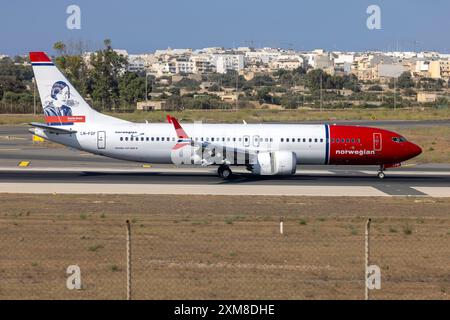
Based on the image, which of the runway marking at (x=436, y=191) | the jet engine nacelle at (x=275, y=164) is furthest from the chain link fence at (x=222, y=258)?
the jet engine nacelle at (x=275, y=164)

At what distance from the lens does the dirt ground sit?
18.4 m

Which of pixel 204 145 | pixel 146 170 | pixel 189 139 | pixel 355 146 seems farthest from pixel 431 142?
pixel 189 139

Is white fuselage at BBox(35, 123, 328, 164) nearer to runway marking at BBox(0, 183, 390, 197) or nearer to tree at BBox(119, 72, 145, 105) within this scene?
runway marking at BBox(0, 183, 390, 197)

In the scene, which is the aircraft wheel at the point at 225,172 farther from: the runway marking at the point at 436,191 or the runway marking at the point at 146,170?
the runway marking at the point at 436,191

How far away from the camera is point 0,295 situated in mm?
17562

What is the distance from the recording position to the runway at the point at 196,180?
41.3 m

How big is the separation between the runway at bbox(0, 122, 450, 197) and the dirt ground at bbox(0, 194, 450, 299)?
250 inches

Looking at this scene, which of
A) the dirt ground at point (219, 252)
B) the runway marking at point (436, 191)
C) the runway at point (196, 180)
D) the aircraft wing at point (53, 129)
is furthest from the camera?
the aircraft wing at point (53, 129)

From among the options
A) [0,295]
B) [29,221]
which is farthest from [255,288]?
[29,221]

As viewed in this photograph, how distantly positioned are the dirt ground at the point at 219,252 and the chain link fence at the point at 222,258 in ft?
0.09

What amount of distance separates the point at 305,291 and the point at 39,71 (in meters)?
32.3

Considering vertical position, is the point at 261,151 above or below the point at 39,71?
below

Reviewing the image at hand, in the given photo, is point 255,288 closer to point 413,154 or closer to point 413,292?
Answer: point 413,292

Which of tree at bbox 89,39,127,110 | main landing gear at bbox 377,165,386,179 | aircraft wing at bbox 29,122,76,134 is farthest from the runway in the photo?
tree at bbox 89,39,127,110
